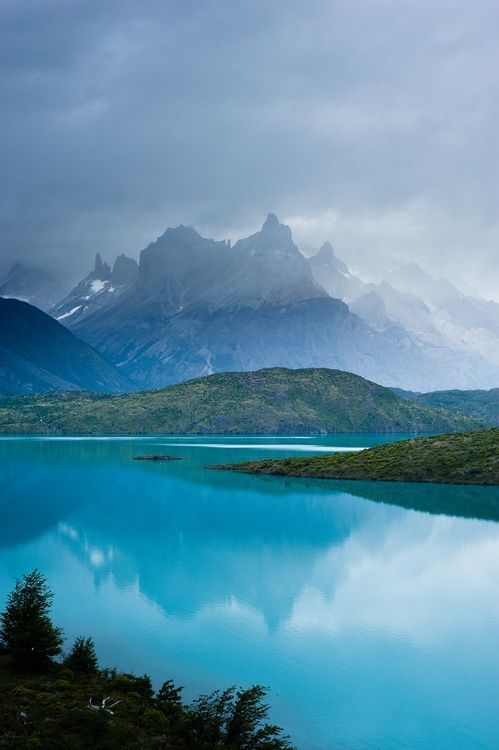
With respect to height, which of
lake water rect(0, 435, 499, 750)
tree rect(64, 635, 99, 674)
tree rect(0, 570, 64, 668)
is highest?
tree rect(0, 570, 64, 668)

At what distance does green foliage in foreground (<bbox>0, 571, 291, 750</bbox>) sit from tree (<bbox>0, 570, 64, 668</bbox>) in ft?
1.55

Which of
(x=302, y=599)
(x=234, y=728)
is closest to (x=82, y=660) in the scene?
(x=234, y=728)

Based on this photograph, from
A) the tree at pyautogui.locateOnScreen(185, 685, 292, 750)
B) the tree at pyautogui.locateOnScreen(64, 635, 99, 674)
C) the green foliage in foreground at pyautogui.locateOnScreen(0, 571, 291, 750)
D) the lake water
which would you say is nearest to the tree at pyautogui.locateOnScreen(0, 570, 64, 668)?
the green foliage in foreground at pyautogui.locateOnScreen(0, 571, 291, 750)

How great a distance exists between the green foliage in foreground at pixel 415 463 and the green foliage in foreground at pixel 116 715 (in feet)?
270

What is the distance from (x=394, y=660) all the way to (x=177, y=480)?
80.2 meters

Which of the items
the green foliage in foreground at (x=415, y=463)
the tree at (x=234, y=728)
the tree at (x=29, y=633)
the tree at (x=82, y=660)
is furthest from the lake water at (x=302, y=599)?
the green foliage in foreground at (x=415, y=463)

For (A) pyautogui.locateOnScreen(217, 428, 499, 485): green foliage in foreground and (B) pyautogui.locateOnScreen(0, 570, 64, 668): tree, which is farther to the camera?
(A) pyautogui.locateOnScreen(217, 428, 499, 485): green foliage in foreground

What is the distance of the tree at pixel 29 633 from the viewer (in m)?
26.4

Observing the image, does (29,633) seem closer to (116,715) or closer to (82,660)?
(82,660)

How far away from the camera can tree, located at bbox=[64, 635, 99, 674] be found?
2633cm

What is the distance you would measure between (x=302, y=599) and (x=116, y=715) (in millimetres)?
18260

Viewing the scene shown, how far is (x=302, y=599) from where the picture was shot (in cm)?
3797

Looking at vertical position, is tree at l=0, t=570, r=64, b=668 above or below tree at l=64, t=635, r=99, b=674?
above

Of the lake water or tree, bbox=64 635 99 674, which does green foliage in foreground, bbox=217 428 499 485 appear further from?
tree, bbox=64 635 99 674
